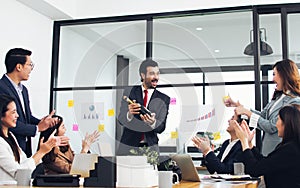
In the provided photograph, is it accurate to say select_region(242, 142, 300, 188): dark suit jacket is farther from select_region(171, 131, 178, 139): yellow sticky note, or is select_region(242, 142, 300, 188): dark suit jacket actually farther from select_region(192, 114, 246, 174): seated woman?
select_region(171, 131, 178, 139): yellow sticky note

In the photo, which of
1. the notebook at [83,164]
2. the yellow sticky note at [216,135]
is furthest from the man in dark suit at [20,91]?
the yellow sticky note at [216,135]

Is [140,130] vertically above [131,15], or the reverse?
[131,15]

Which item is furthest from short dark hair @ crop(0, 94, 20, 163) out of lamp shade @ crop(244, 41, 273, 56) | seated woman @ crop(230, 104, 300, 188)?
lamp shade @ crop(244, 41, 273, 56)

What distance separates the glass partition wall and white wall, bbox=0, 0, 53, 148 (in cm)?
13

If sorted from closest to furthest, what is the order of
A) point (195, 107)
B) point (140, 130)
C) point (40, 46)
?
point (140, 130)
point (195, 107)
point (40, 46)

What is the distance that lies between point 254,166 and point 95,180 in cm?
94

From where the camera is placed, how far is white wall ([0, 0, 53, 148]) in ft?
13.0

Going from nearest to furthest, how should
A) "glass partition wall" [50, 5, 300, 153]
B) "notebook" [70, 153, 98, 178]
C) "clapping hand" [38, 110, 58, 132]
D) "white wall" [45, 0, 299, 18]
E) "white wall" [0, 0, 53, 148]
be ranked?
"notebook" [70, 153, 98, 178], "clapping hand" [38, 110, 58, 132], "white wall" [0, 0, 53, 148], "glass partition wall" [50, 5, 300, 153], "white wall" [45, 0, 299, 18]

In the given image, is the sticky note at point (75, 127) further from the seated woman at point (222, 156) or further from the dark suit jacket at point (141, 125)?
the seated woman at point (222, 156)

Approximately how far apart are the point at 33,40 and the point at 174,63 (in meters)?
1.51

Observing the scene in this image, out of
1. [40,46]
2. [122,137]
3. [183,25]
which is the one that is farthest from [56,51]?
[122,137]

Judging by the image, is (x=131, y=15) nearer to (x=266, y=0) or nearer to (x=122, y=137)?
(x=266, y=0)

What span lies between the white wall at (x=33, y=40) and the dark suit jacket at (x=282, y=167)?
2.61 m

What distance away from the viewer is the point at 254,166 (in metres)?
2.29
